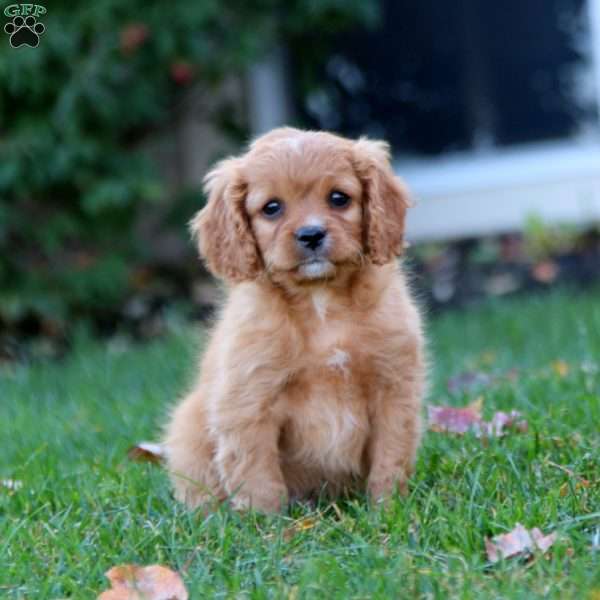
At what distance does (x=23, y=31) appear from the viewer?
24.9ft

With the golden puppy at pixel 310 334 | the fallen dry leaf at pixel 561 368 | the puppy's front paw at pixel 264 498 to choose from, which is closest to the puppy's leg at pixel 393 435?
the golden puppy at pixel 310 334

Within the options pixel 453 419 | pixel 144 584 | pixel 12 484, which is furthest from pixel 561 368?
pixel 144 584

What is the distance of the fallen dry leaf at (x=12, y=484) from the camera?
415cm

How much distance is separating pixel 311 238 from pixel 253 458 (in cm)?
69

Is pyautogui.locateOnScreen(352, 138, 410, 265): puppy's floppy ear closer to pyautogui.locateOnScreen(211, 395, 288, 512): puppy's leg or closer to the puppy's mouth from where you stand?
the puppy's mouth

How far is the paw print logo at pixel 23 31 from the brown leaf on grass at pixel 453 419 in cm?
420

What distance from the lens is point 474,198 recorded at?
32.0ft

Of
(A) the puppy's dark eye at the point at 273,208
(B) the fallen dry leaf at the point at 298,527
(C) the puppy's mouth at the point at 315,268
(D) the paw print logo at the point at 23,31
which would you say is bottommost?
(B) the fallen dry leaf at the point at 298,527

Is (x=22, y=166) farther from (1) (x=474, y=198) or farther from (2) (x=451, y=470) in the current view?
(2) (x=451, y=470)

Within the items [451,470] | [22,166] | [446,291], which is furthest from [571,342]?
[22,166]

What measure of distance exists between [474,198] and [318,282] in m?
6.12

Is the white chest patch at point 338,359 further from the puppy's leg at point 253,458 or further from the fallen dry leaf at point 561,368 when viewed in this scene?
the fallen dry leaf at point 561,368

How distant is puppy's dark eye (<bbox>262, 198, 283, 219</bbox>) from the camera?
3836 millimetres

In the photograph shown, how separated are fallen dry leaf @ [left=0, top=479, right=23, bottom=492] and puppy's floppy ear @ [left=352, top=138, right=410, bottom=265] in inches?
56.3
